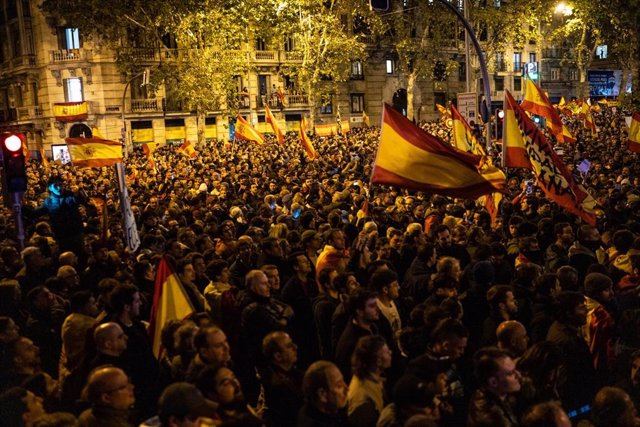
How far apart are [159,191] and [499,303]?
41.4 feet

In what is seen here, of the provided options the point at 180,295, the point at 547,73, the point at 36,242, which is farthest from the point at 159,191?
the point at 547,73

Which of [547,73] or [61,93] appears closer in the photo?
[61,93]

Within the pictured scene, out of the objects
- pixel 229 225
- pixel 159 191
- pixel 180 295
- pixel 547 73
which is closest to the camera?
pixel 180 295

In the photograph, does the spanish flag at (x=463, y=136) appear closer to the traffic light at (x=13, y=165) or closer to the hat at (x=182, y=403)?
the traffic light at (x=13, y=165)

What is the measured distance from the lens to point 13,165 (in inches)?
332

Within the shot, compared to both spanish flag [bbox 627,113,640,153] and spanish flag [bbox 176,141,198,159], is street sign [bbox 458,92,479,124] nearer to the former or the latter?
spanish flag [bbox 627,113,640,153]

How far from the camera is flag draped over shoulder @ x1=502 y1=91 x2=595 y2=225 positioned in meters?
8.08

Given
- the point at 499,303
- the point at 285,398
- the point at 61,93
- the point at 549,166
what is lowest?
the point at 285,398

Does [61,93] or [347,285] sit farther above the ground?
[61,93]

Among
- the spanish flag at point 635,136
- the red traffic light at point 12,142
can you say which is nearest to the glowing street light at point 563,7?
the spanish flag at point 635,136

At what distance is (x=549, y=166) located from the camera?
8.50 metres

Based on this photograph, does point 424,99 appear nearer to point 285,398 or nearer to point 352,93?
point 352,93

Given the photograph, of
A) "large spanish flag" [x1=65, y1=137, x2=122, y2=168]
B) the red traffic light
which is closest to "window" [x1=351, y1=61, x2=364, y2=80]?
"large spanish flag" [x1=65, y1=137, x2=122, y2=168]

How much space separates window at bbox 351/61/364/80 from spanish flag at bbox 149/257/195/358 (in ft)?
157
